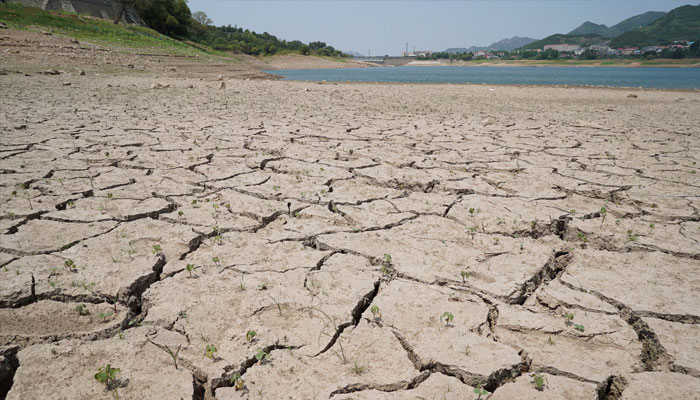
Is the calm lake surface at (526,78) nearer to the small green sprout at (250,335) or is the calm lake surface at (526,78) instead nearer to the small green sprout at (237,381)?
the small green sprout at (250,335)

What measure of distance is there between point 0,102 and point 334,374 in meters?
6.97

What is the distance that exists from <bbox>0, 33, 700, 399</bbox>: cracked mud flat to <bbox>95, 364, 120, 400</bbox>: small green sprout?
0.02 m

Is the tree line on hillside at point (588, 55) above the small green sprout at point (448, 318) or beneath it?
above

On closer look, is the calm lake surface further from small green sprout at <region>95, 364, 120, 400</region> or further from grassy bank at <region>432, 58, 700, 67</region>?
grassy bank at <region>432, 58, 700, 67</region>

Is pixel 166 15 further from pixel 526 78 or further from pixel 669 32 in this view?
pixel 669 32

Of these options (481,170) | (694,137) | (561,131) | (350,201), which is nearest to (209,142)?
(350,201)

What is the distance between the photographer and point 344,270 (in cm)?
172

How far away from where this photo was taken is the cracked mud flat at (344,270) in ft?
3.81

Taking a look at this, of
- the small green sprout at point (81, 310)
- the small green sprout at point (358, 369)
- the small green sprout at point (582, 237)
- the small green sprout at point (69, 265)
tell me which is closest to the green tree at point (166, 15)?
the small green sprout at point (69, 265)

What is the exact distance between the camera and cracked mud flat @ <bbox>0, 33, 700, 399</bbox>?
1.16 metres

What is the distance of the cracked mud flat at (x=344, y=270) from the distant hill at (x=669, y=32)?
96.0 m

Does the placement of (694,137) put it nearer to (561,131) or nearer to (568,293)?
(561,131)

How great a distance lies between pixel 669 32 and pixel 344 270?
112263 mm

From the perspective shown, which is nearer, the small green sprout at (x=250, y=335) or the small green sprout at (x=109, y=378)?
the small green sprout at (x=109, y=378)
